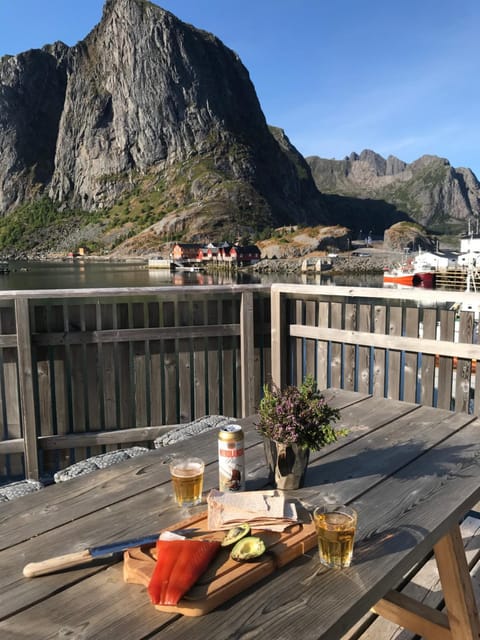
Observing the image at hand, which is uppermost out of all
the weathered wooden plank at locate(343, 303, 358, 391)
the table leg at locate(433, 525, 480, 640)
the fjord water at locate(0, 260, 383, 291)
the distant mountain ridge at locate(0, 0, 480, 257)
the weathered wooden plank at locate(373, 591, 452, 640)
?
the distant mountain ridge at locate(0, 0, 480, 257)

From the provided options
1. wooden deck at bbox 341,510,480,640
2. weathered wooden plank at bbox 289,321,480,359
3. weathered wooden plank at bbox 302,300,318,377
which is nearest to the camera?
wooden deck at bbox 341,510,480,640

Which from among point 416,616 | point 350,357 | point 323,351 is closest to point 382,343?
point 350,357

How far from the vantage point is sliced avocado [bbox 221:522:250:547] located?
1.38 meters

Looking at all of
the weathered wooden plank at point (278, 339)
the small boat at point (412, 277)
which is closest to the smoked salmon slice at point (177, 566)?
the weathered wooden plank at point (278, 339)

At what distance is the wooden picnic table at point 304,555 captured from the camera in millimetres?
1155

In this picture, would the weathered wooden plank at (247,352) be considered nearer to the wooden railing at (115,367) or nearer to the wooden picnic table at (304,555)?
the wooden railing at (115,367)

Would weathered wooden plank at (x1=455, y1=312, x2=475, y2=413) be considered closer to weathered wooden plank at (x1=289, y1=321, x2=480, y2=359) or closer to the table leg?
weathered wooden plank at (x1=289, y1=321, x2=480, y2=359)

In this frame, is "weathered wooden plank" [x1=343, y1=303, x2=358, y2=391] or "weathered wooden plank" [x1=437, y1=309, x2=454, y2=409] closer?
"weathered wooden plank" [x1=437, y1=309, x2=454, y2=409]

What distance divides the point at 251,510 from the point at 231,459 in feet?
0.78

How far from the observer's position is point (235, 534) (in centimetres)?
140

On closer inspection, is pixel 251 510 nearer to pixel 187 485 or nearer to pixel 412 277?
pixel 187 485

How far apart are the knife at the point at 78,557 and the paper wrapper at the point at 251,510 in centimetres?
20

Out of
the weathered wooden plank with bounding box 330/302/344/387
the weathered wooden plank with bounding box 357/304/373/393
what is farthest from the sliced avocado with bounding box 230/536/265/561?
the weathered wooden plank with bounding box 330/302/344/387

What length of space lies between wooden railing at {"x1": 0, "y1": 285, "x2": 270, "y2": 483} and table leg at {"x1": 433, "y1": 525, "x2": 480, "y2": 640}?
3319mm
